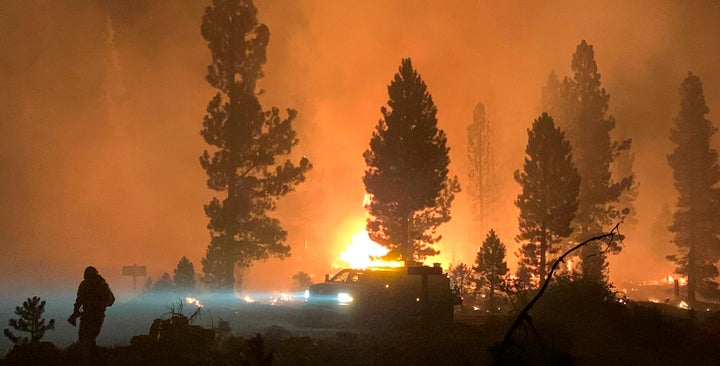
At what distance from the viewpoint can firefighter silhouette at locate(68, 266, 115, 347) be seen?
13242 mm

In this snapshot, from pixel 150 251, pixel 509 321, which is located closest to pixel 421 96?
pixel 509 321

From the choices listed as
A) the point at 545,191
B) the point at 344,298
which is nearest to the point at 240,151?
the point at 344,298

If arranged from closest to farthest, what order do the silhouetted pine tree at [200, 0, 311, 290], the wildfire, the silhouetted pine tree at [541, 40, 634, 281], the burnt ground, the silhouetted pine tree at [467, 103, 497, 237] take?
the burnt ground
the silhouetted pine tree at [200, 0, 311, 290]
the silhouetted pine tree at [541, 40, 634, 281]
the wildfire
the silhouetted pine tree at [467, 103, 497, 237]

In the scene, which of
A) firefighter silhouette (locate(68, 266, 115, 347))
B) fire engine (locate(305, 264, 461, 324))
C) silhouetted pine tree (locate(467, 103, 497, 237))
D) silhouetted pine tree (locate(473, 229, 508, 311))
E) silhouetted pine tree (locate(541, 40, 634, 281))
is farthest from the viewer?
silhouetted pine tree (locate(467, 103, 497, 237))

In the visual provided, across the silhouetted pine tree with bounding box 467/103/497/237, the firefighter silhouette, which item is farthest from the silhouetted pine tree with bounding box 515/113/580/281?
the silhouetted pine tree with bounding box 467/103/497/237

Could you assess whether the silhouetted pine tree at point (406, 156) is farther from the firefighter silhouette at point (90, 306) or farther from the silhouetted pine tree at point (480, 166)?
the silhouetted pine tree at point (480, 166)

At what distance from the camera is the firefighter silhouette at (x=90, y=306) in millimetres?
13242

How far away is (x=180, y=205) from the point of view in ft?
242

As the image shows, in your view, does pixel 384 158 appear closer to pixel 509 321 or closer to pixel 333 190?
pixel 509 321

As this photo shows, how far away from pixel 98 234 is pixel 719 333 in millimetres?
64562

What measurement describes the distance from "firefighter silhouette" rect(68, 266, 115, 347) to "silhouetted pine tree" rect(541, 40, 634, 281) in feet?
122

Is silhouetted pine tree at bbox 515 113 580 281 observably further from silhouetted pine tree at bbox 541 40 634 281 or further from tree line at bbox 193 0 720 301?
silhouetted pine tree at bbox 541 40 634 281

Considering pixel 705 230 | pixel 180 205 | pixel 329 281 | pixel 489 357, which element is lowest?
pixel 489 357

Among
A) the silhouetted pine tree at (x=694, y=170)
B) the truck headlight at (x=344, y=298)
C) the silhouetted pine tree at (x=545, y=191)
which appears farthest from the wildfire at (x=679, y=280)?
the truck headlight at (x=344, y=298)
